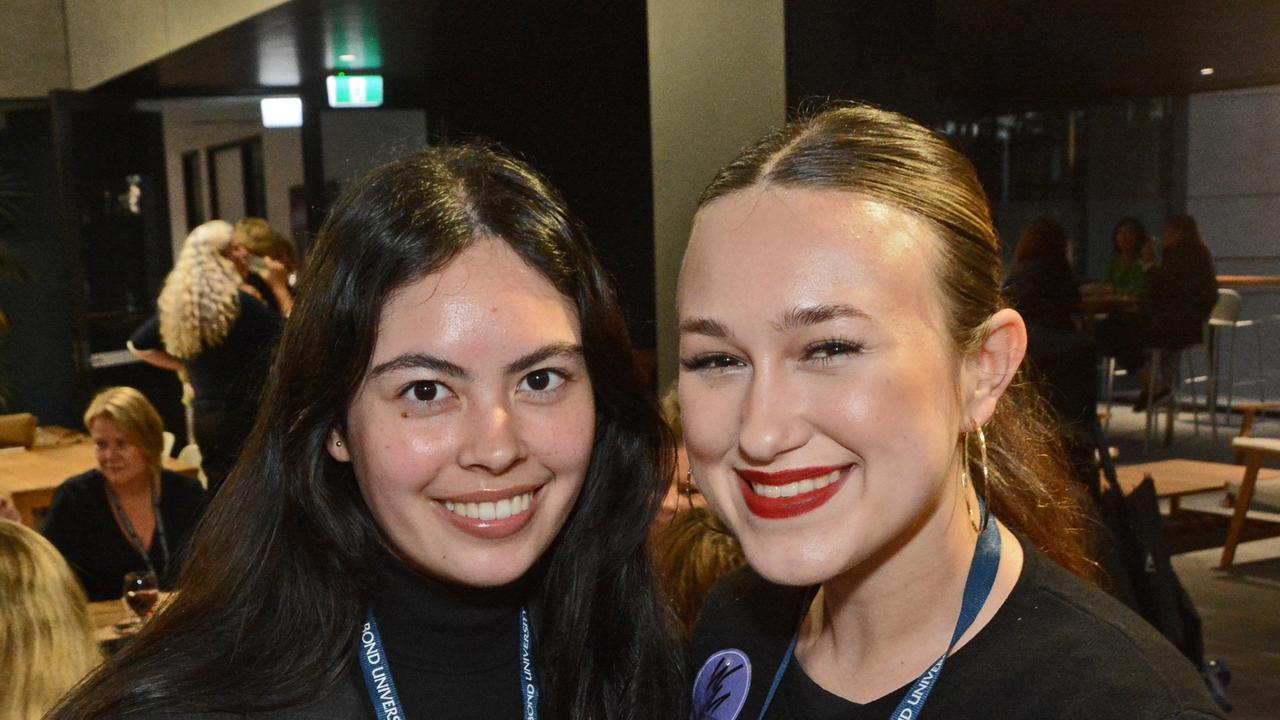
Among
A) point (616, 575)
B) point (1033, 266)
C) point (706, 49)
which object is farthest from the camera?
point (1033, 266)

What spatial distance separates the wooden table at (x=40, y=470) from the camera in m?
5.96

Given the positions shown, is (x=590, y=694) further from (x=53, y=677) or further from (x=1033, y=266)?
(x=1033, y=266)

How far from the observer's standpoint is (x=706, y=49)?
3482 millimetres

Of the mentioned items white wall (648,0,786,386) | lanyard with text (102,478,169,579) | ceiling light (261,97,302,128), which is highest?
ceiling light (261,97,302,128)

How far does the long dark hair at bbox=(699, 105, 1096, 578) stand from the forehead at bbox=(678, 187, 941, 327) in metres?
0.02

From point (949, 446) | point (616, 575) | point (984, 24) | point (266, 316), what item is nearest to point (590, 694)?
point (616, 575)

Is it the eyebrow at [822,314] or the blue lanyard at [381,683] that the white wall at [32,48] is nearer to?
the blue lanyard at [381,683]

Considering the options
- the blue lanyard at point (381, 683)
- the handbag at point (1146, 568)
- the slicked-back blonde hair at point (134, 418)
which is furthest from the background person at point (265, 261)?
the blue lanyard at point (381, 683)

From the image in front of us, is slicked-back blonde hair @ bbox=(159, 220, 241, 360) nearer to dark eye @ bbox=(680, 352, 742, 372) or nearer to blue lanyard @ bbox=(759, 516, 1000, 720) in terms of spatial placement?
dark eye @ bbox=(680, 352, 742, 372)

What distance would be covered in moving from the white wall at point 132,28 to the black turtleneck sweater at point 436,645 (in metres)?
4.29

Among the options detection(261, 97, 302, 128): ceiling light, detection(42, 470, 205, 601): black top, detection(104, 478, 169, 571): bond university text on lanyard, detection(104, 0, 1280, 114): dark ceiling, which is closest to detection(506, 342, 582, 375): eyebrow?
detection(104, 0, 1280, 114): dark ceiling

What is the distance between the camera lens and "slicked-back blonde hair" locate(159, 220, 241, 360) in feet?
19.2

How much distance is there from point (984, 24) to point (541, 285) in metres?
2.36

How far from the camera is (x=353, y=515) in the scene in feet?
5.96
